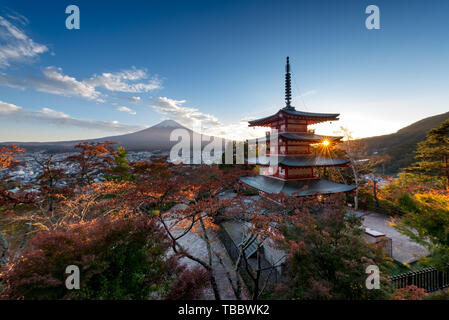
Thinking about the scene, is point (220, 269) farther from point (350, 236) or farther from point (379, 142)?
point (379, 142)

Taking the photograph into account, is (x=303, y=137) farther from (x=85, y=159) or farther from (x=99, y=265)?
(x=85, y=159)

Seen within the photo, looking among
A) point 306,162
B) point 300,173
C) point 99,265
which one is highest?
point 306,162

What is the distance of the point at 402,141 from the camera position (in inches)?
1853

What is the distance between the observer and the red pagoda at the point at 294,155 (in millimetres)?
9227

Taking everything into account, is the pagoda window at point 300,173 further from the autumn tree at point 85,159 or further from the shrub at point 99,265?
the autumn tree at point 85,159

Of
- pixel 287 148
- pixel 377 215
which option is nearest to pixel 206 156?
pixel 287 148

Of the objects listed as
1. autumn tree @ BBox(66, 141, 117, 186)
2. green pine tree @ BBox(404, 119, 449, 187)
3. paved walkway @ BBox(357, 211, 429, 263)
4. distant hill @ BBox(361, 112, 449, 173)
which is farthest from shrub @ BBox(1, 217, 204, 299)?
distant hill @ BBox(361, 112, 449, 173)

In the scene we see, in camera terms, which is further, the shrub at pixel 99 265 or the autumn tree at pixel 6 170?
the autumn tree at pixel 6 170

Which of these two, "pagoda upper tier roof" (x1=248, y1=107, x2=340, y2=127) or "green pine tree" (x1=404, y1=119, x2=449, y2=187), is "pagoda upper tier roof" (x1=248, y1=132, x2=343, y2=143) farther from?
"green pine tree" (x1=404, y1=119, x2=449, y2=187)

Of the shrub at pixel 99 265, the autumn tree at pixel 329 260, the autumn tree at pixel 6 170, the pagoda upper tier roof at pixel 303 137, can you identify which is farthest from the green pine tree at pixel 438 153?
the autumn tree at pixel 6 170

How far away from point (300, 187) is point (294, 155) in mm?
2158

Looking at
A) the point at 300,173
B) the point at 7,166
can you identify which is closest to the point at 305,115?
the point at 300,173

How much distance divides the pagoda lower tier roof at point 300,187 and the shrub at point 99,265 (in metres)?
6.23
